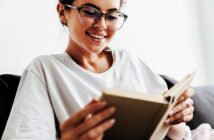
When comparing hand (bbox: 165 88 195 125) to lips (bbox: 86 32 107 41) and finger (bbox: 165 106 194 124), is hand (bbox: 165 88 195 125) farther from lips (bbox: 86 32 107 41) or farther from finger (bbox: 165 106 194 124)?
lips (bbox: 86 32 107 41)

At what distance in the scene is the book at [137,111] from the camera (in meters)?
0.63

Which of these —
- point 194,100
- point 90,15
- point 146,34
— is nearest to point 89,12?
point 90,15

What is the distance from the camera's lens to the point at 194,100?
5.10 feet

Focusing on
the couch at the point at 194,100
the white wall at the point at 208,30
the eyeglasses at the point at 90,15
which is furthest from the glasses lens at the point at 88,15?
the white wall at the point at 208,30

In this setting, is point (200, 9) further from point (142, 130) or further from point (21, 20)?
point (142, 130)

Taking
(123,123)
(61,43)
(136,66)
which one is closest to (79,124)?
(123,123)

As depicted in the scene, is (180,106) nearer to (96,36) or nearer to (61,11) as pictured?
(96,36)

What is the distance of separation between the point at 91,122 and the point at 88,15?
469 millimetres

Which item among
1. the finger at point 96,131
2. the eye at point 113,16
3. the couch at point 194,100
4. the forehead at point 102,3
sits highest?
the forehead at point 102,3

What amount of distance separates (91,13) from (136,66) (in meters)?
0.31

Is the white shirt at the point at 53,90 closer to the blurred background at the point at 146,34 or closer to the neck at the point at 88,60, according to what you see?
the neck at the point at 88,60

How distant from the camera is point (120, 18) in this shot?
3.54 feet

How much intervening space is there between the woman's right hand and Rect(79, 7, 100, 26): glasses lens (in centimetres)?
42

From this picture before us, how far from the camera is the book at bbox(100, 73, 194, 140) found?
0.63 metres
